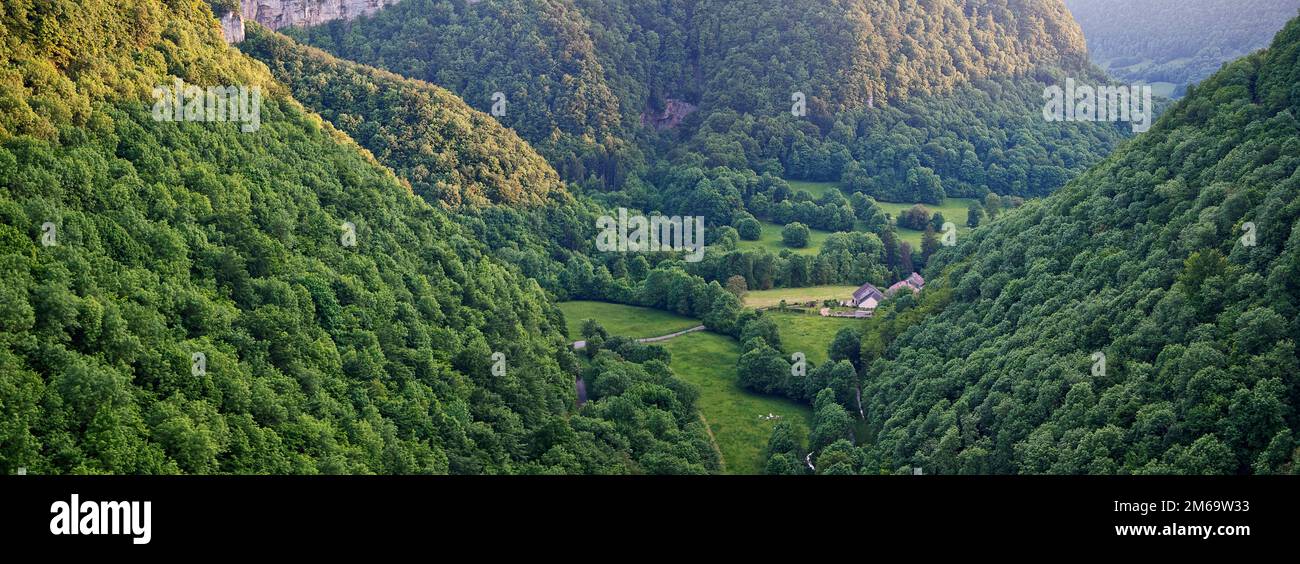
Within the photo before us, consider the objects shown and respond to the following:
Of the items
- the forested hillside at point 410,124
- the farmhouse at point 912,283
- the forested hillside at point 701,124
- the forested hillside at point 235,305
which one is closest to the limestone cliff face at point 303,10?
the forested hillside at point 701,124

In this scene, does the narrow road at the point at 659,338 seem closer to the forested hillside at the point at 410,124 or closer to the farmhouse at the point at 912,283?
the forested hillside at the point at 410,124

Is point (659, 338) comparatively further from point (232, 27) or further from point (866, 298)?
point (232, 27)

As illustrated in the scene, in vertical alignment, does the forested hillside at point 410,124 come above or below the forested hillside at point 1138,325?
above

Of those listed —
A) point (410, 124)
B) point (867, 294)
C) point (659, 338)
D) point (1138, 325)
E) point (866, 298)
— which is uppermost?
point (410, 124)

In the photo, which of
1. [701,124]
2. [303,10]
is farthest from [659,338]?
[303,10]

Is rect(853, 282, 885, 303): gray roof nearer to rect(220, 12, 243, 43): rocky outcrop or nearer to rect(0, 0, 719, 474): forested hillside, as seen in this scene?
rect(0, 0, 719, 474): forested hillside
